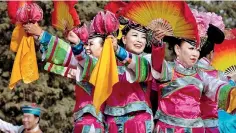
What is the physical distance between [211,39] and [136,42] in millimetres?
777

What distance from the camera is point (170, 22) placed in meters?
4.79

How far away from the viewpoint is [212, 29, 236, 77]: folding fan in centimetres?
608

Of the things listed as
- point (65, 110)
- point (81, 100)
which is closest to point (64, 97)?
point (65, 110)

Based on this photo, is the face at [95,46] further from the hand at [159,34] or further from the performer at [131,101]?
the hand at [159,34]

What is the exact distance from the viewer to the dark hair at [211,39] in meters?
5.48

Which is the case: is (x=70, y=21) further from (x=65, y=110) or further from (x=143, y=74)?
(x=65, y=110)

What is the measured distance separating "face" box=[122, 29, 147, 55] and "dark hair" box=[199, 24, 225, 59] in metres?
0.61

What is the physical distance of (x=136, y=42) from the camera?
507cm

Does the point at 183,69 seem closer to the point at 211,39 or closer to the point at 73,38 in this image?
the point at 211,39

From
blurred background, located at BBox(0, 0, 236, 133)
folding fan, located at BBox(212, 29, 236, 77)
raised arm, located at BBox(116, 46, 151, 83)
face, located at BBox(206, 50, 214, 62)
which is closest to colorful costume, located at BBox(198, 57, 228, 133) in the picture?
face, located at BBox(206, 50, 214, 62)

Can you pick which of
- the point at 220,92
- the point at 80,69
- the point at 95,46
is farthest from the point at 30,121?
the point at 220,92

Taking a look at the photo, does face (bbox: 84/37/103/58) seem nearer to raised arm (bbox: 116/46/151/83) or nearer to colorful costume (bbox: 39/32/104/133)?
colorful costume (bbox: 39/32/104/133)

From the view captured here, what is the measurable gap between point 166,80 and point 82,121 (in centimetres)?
72

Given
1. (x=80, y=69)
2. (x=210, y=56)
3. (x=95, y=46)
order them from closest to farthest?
(x=80, y=69) < (x=95, y=46) < (x=210, y=56)
